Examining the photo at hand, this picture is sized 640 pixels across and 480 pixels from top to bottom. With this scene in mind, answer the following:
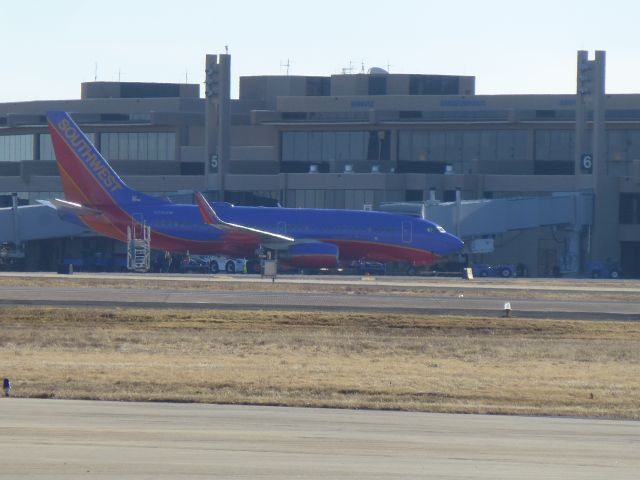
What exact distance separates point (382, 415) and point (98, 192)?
5360 centimetres

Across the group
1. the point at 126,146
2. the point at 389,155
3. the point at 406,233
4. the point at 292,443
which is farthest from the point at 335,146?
the point at 292,443

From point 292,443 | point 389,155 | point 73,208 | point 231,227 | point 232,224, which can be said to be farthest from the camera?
point 389,155

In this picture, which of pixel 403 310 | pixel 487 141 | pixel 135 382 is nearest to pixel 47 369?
pixel 135 382

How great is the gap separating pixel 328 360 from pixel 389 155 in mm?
75057

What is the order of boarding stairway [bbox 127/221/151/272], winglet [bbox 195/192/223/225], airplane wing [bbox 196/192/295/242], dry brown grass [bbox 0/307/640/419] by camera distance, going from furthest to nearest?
boarding stairway [bbox 127/221/151/272] < airplane wing [bbox 196/192/295/242] < winglet [bbox 195/192/223/225] < dry brown grass [bbox 0/307/640/419]

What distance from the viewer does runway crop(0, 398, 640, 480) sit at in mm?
16156

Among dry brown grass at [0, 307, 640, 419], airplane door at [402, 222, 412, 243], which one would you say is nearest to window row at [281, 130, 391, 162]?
airplane door at [402, 222, 412, 243]

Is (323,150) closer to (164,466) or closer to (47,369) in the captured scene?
(47,369)

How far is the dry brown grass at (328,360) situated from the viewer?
23.5 m

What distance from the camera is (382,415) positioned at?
2144 centimetres

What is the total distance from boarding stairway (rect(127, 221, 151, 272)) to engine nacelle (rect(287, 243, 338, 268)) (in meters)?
8.33

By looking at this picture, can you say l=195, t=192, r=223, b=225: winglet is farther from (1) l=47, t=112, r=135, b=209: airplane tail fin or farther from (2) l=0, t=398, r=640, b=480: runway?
(2) l=0, t=398, r=640, b=480: runway

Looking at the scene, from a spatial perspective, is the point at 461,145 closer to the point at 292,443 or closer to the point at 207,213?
the point at 207,213

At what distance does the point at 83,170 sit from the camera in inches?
2859
